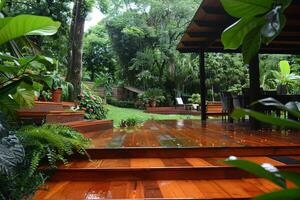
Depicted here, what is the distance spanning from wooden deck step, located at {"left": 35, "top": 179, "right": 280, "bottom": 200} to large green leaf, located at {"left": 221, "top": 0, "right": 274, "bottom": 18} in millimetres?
1725

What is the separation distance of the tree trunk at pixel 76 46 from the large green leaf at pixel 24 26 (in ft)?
15.2

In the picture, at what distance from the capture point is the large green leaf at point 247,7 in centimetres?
72

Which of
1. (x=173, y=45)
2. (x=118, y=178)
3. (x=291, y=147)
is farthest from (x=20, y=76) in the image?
(x=173, y=45)

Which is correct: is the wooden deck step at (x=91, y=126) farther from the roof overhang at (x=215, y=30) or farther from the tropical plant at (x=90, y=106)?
the roof overhang at (x=215, y=30)

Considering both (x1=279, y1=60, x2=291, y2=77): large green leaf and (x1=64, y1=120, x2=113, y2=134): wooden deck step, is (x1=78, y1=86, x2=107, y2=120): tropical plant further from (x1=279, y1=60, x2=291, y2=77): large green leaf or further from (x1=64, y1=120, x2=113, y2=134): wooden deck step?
(x1=279, y1=60, x2=291, y2=77): large green leaf

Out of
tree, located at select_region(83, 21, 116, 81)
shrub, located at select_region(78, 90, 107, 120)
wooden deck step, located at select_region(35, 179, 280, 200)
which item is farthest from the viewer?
tree, located at select_region(83, 21, 116, 81)

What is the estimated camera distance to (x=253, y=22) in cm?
79

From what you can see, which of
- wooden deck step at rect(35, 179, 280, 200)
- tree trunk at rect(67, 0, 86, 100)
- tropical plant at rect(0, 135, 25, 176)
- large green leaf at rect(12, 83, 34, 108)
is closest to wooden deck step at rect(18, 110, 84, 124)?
large green leaf at rect(12, 83, 34, 108)

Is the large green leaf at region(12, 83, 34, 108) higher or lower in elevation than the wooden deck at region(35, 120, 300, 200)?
higher

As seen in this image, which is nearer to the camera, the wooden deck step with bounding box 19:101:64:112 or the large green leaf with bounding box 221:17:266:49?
the large green leaf with bounding box 221:17:266:49

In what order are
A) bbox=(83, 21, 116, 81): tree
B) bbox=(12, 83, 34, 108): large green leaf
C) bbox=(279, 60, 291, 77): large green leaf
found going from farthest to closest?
1. bbox=(83, 21, 116, 81): tree
2. bbox=(279, 60, 291, 77): large green leaf
3. bbox=(12, 83, 34, 108): large green leaf

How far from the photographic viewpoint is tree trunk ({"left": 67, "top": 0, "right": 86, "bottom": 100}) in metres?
6.82

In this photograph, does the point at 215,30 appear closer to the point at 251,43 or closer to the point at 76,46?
the point at 76,46

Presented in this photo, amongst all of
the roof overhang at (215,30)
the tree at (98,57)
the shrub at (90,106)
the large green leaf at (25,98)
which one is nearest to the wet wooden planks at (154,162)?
the large green leaf at (25,98)
